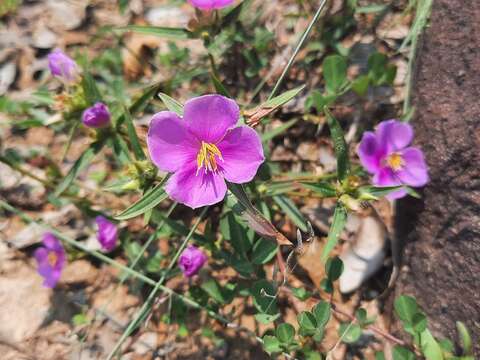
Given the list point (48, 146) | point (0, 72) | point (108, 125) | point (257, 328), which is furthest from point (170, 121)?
point (0, 72)

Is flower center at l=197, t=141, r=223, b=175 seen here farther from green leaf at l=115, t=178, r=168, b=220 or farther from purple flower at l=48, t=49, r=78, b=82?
purple flower at l=48, t=49, r=78, b=82

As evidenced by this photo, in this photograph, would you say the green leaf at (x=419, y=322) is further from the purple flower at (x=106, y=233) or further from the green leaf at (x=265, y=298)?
the purple flower at (x=106, y=233)

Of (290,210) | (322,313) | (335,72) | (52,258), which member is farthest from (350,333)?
(52,258)

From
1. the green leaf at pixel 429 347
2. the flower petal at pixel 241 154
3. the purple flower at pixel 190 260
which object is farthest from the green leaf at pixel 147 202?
the green leaf at pixel 429 347

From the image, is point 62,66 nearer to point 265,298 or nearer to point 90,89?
point 90,89

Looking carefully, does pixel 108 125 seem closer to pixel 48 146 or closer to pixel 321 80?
pixel 48 146
